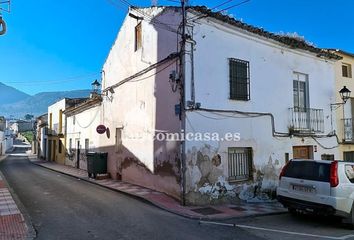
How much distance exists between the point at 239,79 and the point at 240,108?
1013mm

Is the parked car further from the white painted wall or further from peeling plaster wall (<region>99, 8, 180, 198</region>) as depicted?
the white painted wall

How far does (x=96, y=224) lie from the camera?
7.23m

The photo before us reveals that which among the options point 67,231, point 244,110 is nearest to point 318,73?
point 244,110

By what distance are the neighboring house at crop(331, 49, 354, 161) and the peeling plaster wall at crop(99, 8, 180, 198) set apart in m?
8.46

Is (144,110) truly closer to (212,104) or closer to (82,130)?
(212,104)

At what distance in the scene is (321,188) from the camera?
25.7ft

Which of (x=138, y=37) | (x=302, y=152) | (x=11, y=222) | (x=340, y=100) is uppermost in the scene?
(x=138, y=37)

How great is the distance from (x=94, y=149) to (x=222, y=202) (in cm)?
1035

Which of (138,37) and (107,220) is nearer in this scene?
(107,220)

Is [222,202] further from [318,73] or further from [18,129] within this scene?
[18,129]

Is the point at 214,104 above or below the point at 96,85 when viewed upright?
below

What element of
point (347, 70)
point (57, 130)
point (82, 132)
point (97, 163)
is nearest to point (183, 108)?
point (97, 163)

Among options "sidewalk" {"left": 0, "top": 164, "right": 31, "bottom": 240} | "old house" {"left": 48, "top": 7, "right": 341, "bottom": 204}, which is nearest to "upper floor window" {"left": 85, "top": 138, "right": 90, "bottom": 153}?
"old house" {"left": 48, "top": 7, "right": 341, "bottom": 204}

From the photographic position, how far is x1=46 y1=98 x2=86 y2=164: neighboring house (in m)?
28.0
